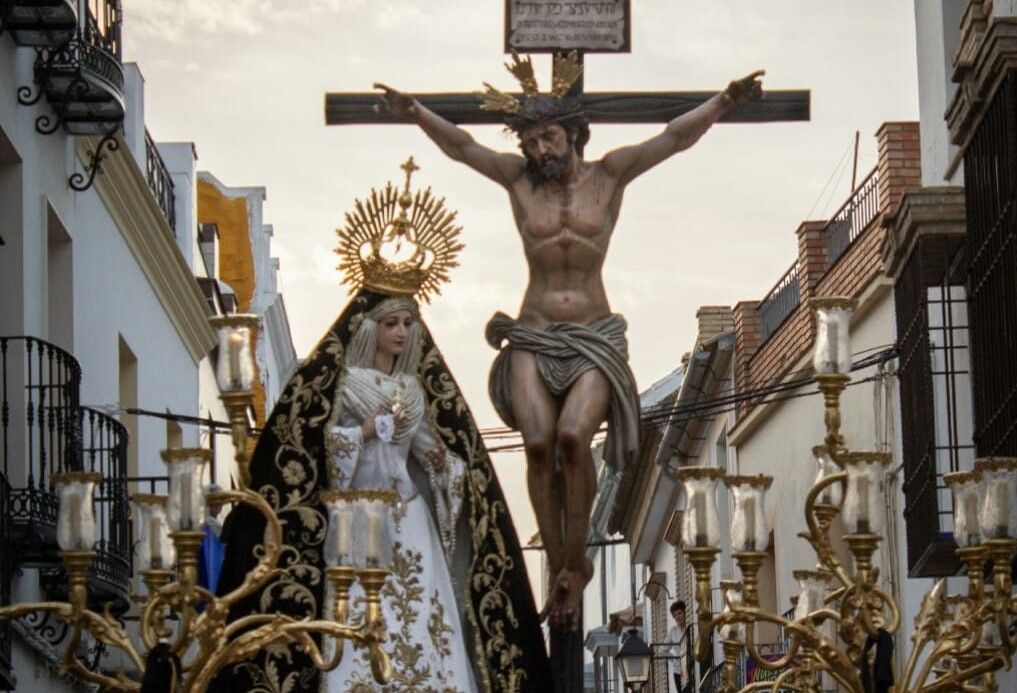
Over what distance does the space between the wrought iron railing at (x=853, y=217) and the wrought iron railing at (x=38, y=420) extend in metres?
5.90

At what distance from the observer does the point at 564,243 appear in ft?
41.4

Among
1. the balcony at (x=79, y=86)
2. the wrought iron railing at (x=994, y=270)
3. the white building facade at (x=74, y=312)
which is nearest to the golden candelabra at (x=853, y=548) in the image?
the wrought iron railing at (x=994, y=270)

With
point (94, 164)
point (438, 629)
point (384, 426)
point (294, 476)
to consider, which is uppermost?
point (94, 164)

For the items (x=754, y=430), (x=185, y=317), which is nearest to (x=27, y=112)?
(x=185, y=317)

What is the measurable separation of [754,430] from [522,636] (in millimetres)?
12428

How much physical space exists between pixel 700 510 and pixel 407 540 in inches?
55.9

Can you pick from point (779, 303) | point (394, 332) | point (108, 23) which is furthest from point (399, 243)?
point (779, 303)

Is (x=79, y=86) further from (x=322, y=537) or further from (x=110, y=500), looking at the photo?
(x=322, y=537)

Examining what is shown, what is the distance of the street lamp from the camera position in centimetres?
1844

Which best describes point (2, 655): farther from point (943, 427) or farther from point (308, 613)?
point (943, 427)

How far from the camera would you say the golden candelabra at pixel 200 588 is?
35.9 ft

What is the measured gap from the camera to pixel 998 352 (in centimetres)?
1490

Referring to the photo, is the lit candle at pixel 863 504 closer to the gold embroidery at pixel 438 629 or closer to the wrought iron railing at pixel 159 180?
the gold embroidery at pixel 438 629

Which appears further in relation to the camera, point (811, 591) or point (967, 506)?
point (811, 591)
